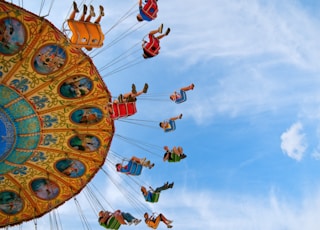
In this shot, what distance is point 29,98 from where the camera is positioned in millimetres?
12891

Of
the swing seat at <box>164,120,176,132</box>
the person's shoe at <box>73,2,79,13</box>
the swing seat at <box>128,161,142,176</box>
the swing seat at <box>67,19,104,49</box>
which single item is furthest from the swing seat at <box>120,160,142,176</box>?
the person's shoe at <box>73,2,79,13</box>

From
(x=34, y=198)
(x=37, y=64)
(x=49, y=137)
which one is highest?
(x=37, y=64)

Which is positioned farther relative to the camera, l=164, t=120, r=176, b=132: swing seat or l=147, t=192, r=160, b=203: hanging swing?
l=164, t=120, r=176, b=132: swing seat

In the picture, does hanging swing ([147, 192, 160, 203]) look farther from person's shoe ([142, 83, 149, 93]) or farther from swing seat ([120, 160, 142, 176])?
person's shoe ([142, 83, 149, 93])

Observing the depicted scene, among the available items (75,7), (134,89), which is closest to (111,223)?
(134,89)

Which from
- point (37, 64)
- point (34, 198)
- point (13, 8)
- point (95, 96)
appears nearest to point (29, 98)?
point (37, 64)

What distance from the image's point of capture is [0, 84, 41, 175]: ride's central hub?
1280 centimetres

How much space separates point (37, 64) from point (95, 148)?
13.1 feet

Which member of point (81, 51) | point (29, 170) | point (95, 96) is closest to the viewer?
point (81, 51)

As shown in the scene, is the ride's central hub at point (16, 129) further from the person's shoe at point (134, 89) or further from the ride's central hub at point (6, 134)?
the person's shoe at point (134, 89)

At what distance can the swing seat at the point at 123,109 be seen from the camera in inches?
488

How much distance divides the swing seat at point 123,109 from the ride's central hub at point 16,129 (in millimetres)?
3041

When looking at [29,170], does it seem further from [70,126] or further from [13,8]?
[13,8]

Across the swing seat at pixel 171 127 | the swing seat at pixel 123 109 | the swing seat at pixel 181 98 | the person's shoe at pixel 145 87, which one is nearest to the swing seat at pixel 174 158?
the swing seat at pixel 171 127
